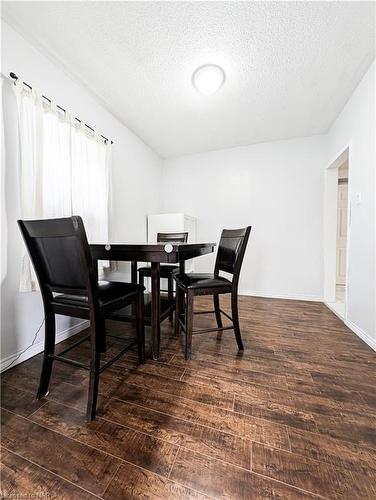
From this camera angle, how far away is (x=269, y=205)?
3299 millimetres

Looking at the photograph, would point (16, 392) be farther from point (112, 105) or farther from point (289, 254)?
point (289, 254)

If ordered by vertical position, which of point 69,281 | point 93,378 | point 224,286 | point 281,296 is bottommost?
point 281,296

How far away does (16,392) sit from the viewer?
3.76 ft

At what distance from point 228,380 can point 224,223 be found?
2.66m

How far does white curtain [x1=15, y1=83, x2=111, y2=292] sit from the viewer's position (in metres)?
1.45

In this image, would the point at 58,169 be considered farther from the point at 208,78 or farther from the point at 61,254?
the point at 208,78

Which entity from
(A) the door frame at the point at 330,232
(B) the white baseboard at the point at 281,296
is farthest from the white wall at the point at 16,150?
(A) the door frame at the point at 330,232

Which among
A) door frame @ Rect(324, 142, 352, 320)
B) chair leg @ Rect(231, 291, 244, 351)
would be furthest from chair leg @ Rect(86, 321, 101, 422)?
door frame @ Rect(324, 142, 352, 320)

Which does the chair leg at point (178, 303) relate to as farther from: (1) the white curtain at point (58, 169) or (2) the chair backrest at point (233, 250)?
(1) the white curtain at point (58, 169)

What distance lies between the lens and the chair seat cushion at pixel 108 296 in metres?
1.07

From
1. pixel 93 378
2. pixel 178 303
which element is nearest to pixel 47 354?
pixel 93 378

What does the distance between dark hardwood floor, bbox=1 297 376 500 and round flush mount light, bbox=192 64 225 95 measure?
2429 millimetres

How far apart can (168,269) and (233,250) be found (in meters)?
0.82

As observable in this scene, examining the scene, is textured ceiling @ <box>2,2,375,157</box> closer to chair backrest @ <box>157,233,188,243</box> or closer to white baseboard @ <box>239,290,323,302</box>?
chair backrest @ <box>157,233,188,243</box>
